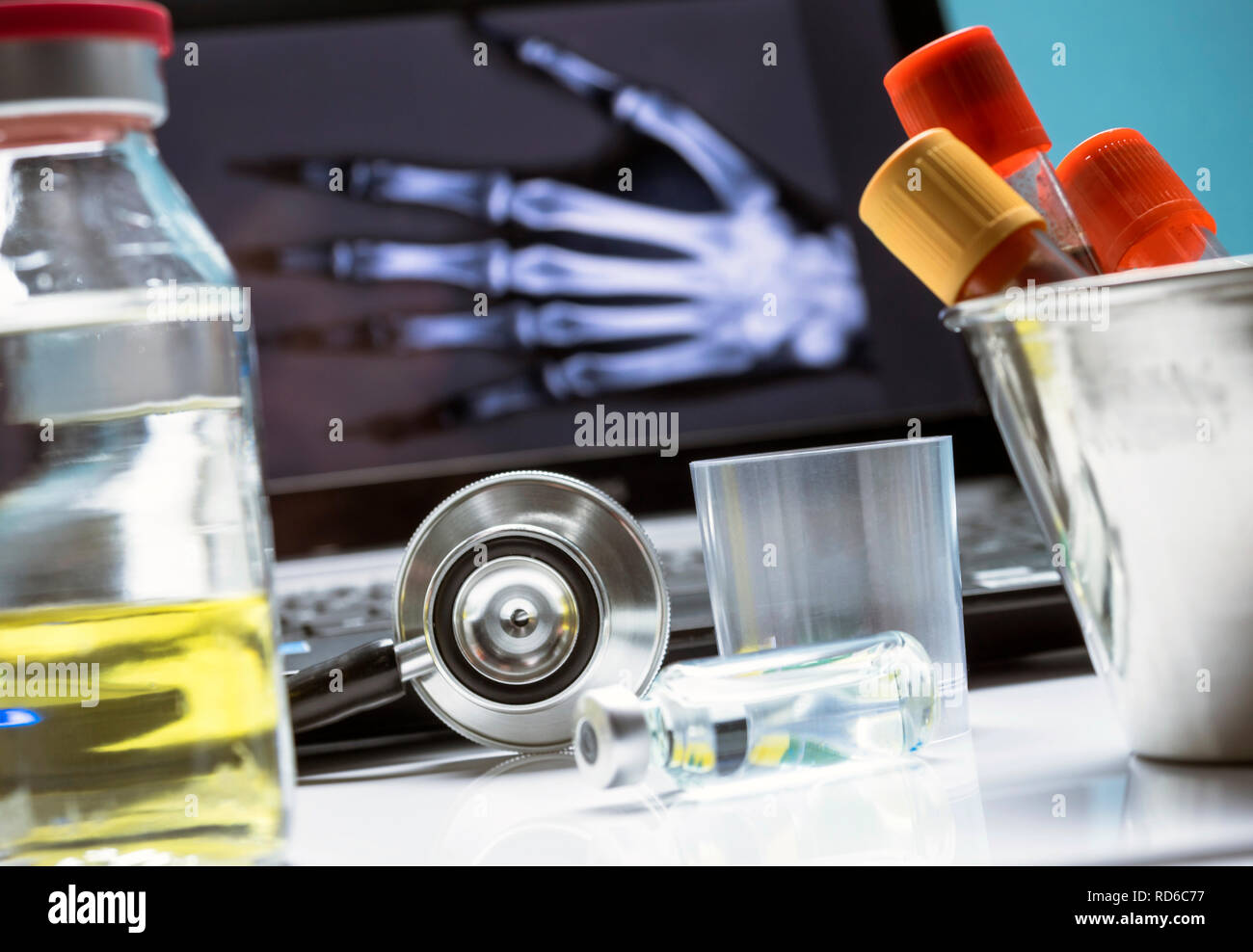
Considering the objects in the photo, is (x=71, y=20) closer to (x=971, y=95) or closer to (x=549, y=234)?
(x=971, y=95)

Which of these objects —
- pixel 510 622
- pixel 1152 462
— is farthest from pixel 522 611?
pixel 1152 462

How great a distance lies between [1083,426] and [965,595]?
18 cm

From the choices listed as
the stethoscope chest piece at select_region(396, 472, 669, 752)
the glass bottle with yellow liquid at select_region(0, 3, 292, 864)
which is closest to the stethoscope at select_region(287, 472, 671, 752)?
the stethoscope chest piece at select_region(396, 472, 669, 752)

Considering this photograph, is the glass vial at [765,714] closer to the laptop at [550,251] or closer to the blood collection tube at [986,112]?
the blood collection tube at [986,112]

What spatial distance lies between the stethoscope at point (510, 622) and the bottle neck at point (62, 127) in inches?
6.6

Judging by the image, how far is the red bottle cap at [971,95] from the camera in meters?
0.38

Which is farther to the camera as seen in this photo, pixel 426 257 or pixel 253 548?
pixel 426 257

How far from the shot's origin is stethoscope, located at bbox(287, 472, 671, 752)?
17.0 inches

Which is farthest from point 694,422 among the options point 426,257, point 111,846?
point 111,846

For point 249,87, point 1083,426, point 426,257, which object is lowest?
point 1083,426

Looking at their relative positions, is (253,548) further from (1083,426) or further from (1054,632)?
(1054,632)

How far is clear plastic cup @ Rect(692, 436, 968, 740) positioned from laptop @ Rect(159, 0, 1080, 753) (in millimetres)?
416
